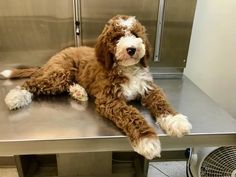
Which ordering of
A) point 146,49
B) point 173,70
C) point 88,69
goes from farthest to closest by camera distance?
1. point 173,70
2. point 88,69
3. point 146,49

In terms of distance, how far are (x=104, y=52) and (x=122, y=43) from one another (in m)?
0.10

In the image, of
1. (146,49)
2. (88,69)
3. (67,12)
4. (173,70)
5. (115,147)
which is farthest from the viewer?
(173,70)

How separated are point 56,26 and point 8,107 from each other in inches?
19.0

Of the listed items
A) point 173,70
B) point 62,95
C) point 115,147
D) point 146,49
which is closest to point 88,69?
point 62,95

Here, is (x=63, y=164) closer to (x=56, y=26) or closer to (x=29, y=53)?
(x=29, y=53)

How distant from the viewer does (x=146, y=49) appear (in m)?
0.97

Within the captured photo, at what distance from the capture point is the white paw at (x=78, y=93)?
1077mm

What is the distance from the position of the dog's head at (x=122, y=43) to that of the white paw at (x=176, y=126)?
0.83 ft

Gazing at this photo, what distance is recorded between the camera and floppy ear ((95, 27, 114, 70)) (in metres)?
0.93

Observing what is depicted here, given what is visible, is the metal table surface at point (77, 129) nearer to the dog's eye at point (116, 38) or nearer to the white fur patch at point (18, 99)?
the white fur patch at point (18, 99)

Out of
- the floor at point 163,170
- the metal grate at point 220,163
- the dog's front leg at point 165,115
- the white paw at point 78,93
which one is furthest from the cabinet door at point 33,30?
the metal grate at point 220,163

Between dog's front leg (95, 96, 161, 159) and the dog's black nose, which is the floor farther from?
the dog's black nose

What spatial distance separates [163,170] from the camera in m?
1.59

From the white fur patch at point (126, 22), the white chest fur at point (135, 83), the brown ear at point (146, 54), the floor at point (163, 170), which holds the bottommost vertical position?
the floor at point (163, 170)
